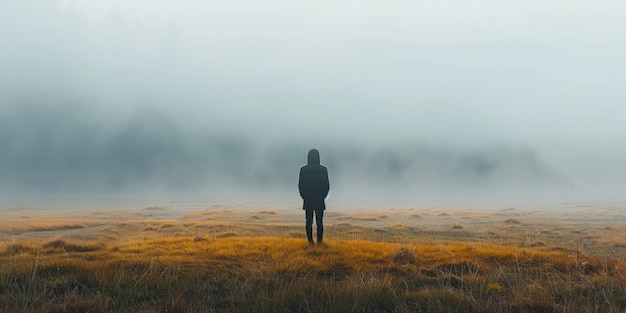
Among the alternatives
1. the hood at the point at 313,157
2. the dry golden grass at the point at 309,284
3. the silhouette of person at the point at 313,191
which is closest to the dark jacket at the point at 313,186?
the silhouette of person at the point at 313,191

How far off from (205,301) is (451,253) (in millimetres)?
7658

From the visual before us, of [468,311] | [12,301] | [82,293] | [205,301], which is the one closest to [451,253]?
[468,311]

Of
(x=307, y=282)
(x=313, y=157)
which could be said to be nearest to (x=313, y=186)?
(x=313, y=157)

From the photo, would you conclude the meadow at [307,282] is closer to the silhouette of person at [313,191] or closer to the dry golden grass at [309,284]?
the dry golden grass at [309,284]

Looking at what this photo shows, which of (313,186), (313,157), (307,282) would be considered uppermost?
(313,157)

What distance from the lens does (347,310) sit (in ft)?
20.3

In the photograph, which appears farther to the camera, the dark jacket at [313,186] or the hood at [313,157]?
the hood at [313,157]

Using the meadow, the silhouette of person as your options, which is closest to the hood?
the silhouette of person

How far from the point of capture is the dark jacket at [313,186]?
13.8 metres

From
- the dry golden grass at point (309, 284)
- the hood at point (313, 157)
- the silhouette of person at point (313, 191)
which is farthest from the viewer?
the hood at point (313, 157)

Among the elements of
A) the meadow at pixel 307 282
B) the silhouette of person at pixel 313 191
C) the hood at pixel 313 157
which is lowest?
the meadow at pixel 307 282

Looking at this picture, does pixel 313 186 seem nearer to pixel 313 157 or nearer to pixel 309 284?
pixel 313 157

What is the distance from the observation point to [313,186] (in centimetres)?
1382

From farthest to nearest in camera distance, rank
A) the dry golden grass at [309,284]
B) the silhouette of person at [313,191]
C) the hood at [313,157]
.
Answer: the hood at [313,157], the silhouette of person at [313,191], the dry golden grass at [309,284]
